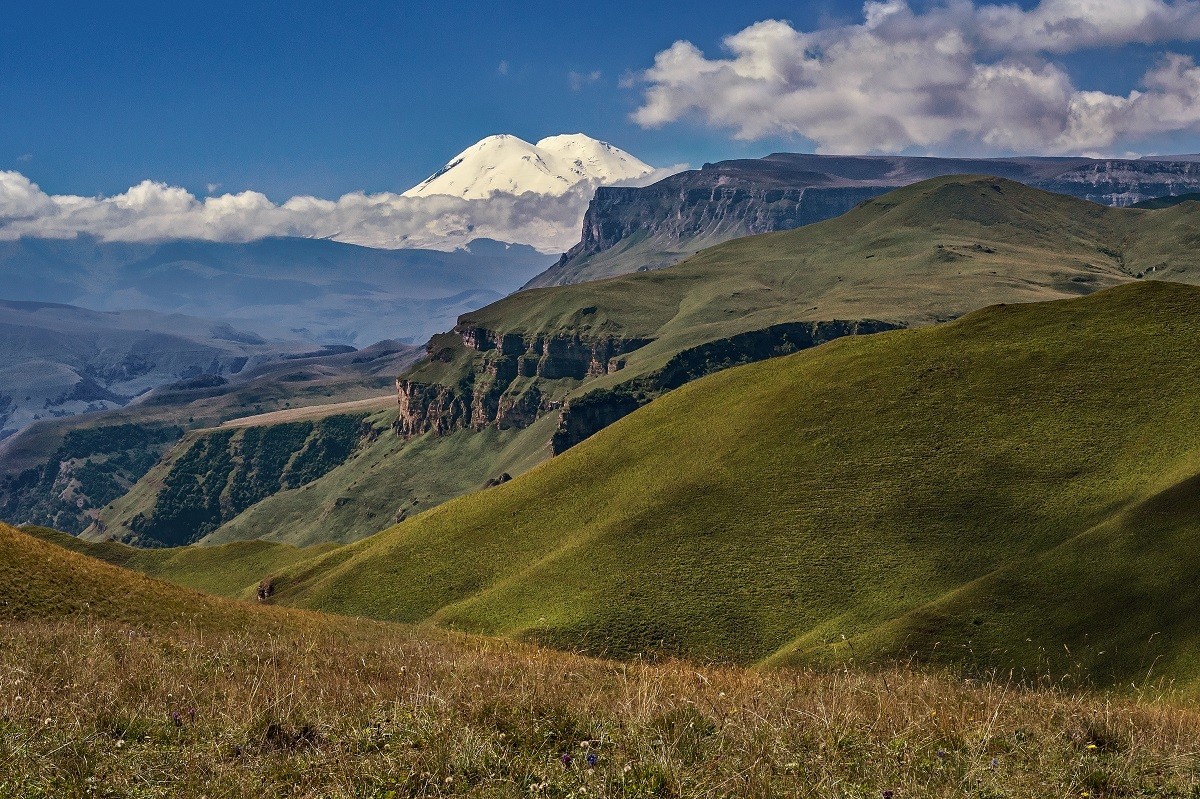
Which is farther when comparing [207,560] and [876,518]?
[207,560]

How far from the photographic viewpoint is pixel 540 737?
1223 centimetres

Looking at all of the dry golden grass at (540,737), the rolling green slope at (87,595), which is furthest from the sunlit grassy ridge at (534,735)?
the rolling green slope at (87,595)

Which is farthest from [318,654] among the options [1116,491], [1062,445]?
[1062,445]

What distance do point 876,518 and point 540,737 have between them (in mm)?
60759

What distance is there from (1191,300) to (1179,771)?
9712cm

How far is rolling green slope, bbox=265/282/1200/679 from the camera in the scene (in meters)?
53.0

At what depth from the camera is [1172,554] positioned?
51.6 meters

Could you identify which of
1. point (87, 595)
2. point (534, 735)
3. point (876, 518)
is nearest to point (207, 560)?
point (876, 518)

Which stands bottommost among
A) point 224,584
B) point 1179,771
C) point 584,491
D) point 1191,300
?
point 224,584

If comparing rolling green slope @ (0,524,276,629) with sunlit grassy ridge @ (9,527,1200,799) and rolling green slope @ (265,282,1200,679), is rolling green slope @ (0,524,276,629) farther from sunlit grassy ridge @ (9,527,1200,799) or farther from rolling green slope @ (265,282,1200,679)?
rolling green slope @ (265,282,1200,679)

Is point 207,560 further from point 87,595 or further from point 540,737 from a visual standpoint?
point 540,737

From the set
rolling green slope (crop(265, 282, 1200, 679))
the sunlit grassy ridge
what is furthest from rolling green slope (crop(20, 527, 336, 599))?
the sunlit grassy ridge

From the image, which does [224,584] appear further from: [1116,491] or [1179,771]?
[1179,771]

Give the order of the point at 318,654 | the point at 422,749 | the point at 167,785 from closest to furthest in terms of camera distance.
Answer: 1. the point at 167,785
2. the point at 422,749
3. the point at 318,654
